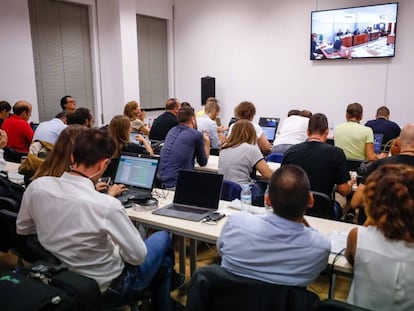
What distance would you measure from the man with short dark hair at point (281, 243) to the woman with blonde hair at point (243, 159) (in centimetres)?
170

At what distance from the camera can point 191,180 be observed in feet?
9.07

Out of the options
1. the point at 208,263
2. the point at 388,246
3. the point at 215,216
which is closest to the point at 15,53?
the point at 208,263

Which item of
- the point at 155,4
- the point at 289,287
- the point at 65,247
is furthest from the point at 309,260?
the point at 155,4

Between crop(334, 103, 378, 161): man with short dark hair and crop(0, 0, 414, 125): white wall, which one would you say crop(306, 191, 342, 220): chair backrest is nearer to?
crop(334, 103, 378, 161): man with short dark hair

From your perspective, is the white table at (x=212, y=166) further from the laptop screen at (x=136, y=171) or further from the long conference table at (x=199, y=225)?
the long conference table at (x=199, y=225)

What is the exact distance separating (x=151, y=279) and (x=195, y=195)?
28.6 inches

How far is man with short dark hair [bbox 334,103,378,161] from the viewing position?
432cm

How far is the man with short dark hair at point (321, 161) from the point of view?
306 cm

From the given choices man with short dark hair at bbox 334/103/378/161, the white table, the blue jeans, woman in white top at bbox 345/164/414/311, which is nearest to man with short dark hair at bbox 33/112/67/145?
the white table

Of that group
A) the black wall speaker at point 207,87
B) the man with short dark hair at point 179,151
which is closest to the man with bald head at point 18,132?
the man with short dark hair at point 179,151

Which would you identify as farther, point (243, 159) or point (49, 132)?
point (49, 132)

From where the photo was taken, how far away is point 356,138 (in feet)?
14.2

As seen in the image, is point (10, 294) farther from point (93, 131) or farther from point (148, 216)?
point (148, 216)

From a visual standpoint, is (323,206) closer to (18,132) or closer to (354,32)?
(18,132)
